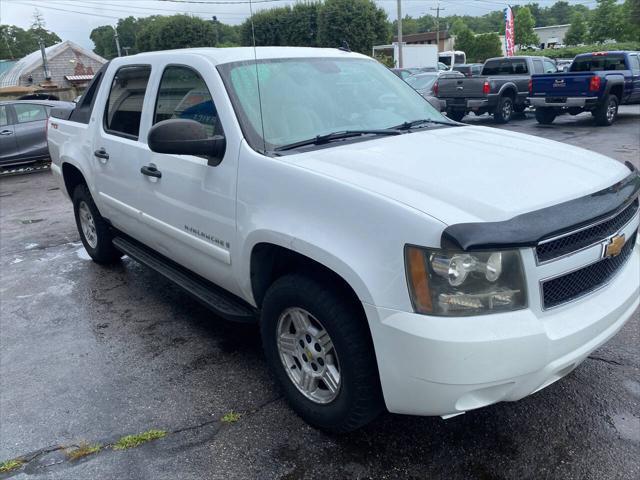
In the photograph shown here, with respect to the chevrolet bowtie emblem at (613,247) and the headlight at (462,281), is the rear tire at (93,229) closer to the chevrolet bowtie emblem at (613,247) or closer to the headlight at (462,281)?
the headlight at (462,281)

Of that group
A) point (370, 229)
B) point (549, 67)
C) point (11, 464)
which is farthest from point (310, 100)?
point (549, 67)

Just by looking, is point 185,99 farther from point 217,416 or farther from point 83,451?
point 83,451

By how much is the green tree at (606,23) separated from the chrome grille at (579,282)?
64.9 metres

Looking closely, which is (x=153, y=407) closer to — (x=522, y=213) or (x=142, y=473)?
(x=142, y=473)

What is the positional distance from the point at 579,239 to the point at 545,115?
1520 centimetres

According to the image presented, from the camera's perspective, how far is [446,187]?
2455 mm

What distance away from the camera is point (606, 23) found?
5919 centimetres

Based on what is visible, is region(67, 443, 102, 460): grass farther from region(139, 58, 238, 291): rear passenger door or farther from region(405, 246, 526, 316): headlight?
region(405, 246, 526, 316): headlight

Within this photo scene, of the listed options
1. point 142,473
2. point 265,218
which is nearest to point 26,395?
point 142,473

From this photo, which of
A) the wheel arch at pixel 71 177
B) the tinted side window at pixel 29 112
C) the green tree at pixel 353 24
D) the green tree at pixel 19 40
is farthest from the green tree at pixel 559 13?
the wheel arch at pixel 71 177

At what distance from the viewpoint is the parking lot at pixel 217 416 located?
2746mm

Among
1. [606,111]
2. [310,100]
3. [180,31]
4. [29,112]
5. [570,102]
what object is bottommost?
[606,111]

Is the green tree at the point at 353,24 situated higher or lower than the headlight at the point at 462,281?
higher

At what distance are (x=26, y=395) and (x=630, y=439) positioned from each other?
334 centimetres
